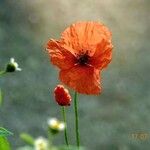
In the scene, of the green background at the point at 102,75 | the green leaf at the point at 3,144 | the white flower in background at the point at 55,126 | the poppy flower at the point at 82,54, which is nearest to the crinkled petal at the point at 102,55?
the poppy flower at the point at 82,54

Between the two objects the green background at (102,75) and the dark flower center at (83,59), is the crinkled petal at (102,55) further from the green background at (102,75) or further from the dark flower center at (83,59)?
the green background at (102,75)

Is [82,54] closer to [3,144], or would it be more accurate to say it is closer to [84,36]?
[84,36]

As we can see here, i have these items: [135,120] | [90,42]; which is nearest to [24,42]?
[135,120]

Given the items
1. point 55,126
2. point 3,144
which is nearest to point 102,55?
point 3,144

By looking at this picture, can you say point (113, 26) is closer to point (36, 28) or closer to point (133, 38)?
point (133, 38)

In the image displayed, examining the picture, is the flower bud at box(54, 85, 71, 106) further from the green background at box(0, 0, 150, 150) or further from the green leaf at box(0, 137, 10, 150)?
the green background at box(0, 0, 150, 150)

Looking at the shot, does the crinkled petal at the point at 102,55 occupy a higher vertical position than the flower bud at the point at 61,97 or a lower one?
higher
